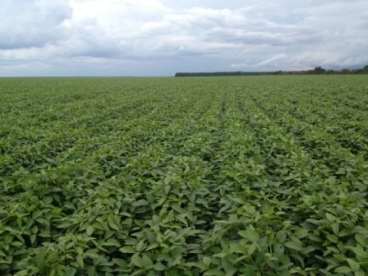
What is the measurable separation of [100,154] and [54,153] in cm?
138

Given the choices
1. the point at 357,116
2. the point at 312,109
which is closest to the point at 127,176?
the point at 357,116

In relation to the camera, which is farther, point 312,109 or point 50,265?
point 312,109

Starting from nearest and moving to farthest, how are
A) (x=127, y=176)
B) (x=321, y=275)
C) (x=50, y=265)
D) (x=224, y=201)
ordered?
(x=50, y=265) < (x=321, y=275) < (x=224, y=201) < (x=127, y=176)

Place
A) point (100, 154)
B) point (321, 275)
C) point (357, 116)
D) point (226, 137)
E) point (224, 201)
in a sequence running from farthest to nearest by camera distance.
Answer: point (357, 116), point (226, 137), point (100, 154), point (224, 201), point (321, 275)

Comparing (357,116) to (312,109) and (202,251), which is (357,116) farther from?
(202,251)

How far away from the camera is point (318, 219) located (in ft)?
11.1

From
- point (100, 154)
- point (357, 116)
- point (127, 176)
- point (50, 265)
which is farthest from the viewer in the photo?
point (357, 116)

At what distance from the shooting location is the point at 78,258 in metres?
2.69

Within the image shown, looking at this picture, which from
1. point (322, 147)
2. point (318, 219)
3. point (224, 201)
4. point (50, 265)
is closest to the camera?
point (50, 265)

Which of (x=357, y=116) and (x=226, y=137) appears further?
(x=357, y=116)

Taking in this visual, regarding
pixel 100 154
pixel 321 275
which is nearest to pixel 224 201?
pixel 321 275

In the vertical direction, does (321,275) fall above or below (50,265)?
below

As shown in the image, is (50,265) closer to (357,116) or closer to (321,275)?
(321,275)

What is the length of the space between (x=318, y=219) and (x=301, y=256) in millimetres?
549
